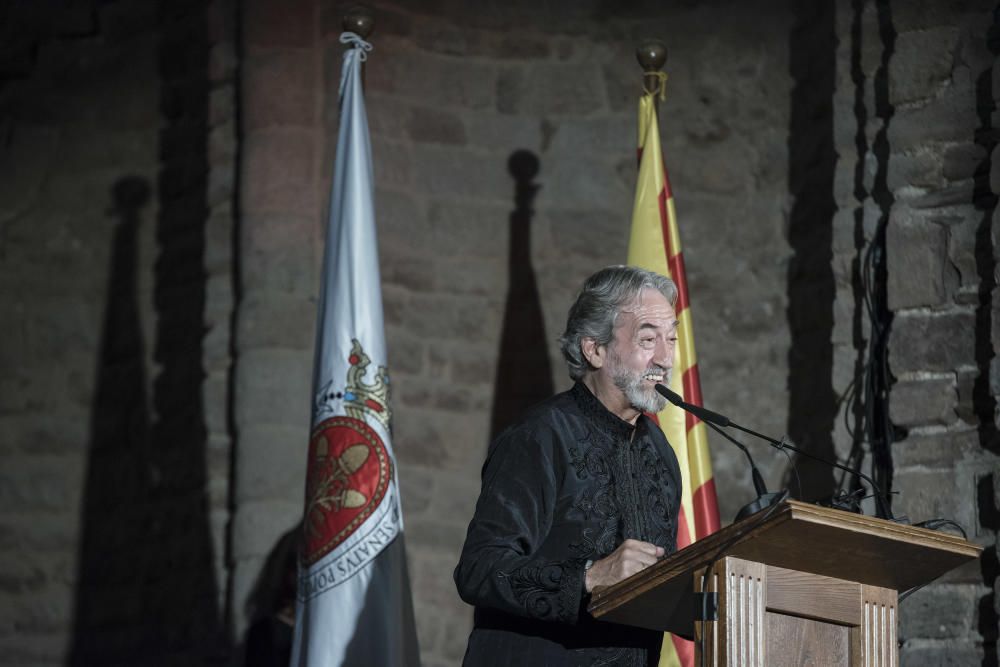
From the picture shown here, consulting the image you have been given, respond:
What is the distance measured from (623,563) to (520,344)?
332 cm

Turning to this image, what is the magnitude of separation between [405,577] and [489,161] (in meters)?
2.05

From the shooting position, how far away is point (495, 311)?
5.82 metres

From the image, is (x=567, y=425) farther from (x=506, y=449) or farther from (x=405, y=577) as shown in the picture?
(x=405, y=577)

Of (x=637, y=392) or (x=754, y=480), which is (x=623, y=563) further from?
(x=637, y=392)

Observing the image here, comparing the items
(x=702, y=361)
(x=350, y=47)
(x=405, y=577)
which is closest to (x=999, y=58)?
(x=702, y=361)

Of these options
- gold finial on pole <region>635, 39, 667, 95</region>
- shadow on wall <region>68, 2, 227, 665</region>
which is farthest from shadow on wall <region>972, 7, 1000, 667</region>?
shadow on wall <region>68, 2, 227, 665</region>

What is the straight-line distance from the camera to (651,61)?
4.93m

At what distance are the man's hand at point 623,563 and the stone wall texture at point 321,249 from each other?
255cm

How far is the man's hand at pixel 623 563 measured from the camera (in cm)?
250

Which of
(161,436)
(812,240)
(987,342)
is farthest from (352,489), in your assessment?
(812,240)

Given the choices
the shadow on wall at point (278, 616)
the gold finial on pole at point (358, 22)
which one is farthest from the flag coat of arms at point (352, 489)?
the gold finial on pole at point (358, 22)

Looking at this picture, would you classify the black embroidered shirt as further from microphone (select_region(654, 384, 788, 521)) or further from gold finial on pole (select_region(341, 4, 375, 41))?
gold finial on pole (select_region(341, 4, 375, 41))

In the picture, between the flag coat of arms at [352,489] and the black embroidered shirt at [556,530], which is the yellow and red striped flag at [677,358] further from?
the black embroidered shirt at [556,530]

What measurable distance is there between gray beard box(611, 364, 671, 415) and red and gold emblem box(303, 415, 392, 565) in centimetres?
156
